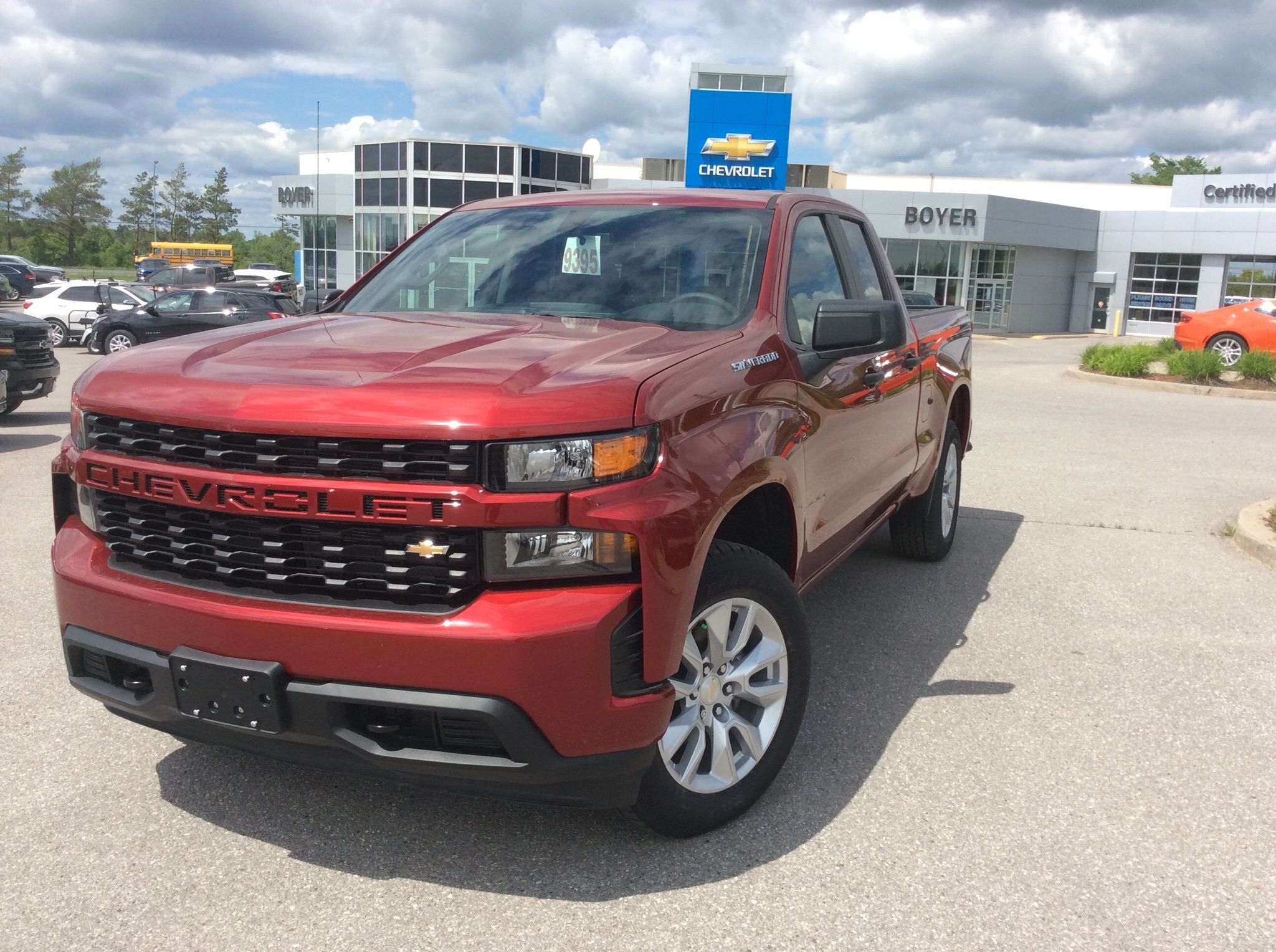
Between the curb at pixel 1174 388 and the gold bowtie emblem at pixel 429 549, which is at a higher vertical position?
the gold bowtie emblem at pixel 429 549

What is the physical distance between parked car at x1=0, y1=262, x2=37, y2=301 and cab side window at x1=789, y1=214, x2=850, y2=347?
4292 cm

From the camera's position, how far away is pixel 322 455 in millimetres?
2682

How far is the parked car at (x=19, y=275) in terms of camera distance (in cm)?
4333

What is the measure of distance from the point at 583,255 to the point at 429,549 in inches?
69.4

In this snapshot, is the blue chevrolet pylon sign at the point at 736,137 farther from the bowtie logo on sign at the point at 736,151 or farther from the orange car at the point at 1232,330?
the orange car at the point at 1232,330

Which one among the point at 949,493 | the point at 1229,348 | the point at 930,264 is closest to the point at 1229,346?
the point at 1229,348

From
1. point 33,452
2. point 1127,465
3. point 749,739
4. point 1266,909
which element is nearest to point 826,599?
point 749,739

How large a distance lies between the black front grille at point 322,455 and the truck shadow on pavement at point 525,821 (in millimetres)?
953

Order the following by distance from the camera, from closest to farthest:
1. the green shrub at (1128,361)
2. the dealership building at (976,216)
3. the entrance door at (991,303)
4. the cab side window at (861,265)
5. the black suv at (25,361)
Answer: the cab side window at (861,265) < the black suv at (25,361) < the green shrub at (1128,361) < the dealership building at (976,216) < the entrance door at (991,303)

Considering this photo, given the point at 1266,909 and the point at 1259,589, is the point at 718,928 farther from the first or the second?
the point at 1259,589

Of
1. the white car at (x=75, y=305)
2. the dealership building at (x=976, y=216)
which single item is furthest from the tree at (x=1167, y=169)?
the white car at (x=75, y=305)

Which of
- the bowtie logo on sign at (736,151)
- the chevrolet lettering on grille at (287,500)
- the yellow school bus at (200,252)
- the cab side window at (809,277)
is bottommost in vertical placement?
the chevrolet lettering on grille at (287,500)

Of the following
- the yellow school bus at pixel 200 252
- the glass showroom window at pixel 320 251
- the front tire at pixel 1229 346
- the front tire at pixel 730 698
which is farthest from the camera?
the yellow school bus at pixel 200 252

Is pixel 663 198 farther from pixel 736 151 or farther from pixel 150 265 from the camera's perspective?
pixel 150 265
